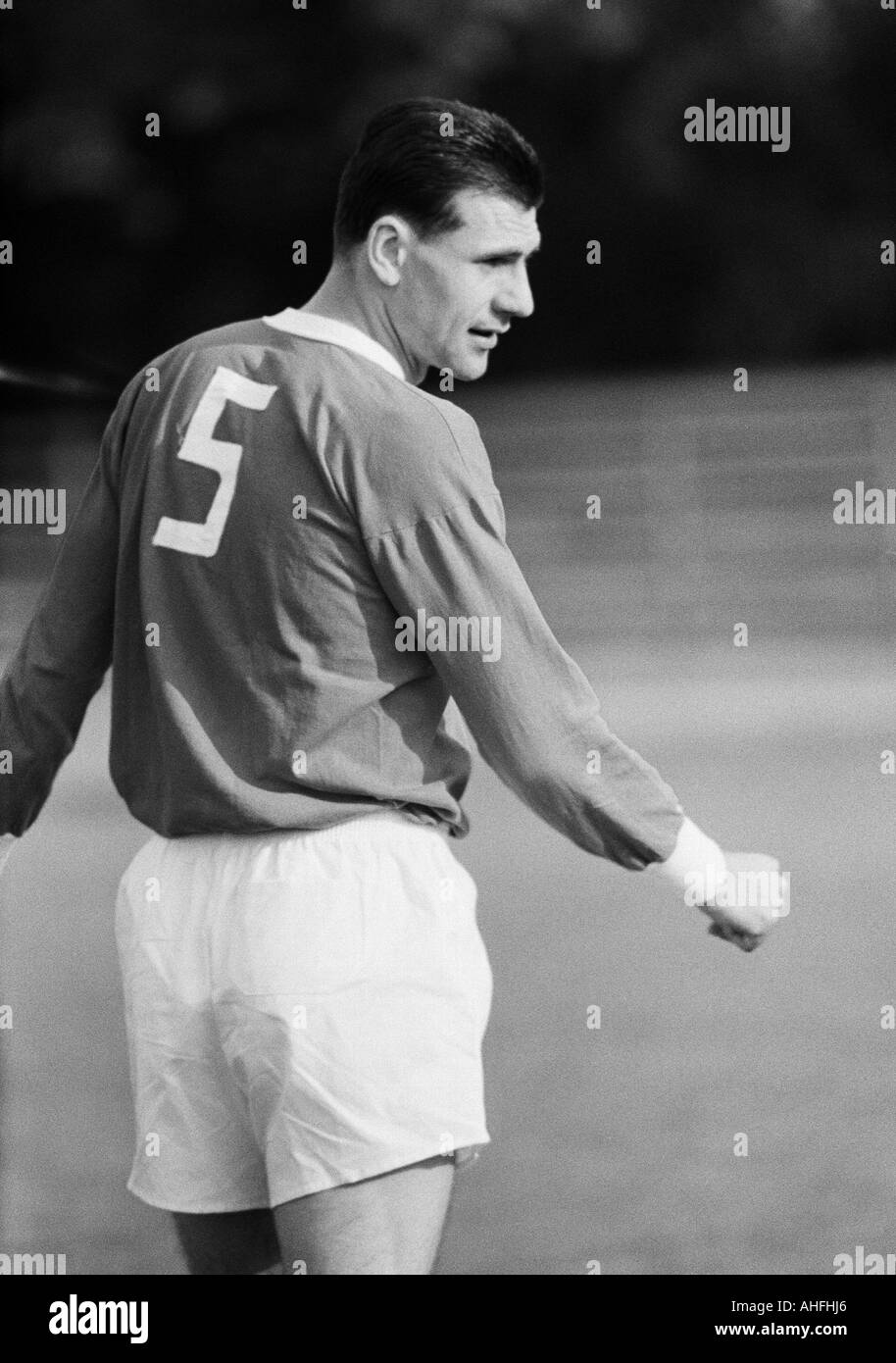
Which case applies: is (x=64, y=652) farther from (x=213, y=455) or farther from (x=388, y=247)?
(x=388, y=247)

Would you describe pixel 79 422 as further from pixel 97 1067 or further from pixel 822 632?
pixel 822 632

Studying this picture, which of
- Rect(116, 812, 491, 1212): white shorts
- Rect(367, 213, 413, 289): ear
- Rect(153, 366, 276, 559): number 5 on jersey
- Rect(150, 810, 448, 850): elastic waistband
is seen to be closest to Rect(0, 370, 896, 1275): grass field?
Rect(116, 812, 491, 1212): white shorts

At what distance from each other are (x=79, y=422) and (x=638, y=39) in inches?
44.7

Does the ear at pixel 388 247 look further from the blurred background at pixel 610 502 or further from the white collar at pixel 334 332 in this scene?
the blurred background at pixel 610 502

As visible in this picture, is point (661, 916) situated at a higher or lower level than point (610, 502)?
lower

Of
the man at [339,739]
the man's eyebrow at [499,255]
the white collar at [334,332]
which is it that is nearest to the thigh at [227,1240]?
the man at [339,739]

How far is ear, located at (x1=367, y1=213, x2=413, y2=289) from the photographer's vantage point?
1.40m

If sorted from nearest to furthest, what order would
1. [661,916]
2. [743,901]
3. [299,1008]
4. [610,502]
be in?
[299,1008], [743,901], [661,916], [610,502]

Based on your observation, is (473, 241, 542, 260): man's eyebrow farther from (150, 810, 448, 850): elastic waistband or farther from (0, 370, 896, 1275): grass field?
(0, 370, 896, 1275): grass field

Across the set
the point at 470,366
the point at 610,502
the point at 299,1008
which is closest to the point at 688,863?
the point at 299,1008

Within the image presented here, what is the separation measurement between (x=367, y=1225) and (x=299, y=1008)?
0.56ft

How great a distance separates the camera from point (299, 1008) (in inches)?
51.0

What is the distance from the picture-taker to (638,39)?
2.68 m

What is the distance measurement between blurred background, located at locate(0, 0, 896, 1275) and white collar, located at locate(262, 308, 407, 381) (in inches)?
34.9
